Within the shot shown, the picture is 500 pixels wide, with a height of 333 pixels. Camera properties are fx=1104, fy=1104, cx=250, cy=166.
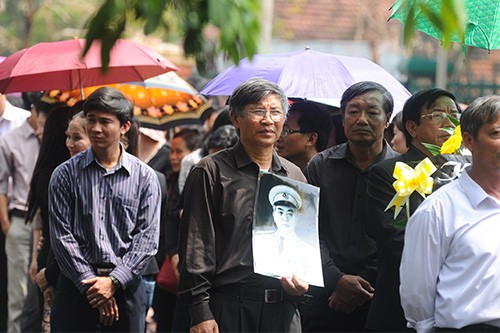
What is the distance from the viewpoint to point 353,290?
6.50 meters

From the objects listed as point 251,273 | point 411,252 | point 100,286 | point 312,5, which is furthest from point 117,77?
point 312,5

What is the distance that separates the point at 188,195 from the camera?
19.7 feet

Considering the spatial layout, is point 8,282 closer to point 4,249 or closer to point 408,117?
point 4,249

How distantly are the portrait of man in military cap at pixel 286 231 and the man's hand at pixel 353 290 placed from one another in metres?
0.53

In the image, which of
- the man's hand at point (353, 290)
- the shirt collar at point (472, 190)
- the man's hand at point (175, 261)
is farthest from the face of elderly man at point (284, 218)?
the man's hand at point (175, 261)

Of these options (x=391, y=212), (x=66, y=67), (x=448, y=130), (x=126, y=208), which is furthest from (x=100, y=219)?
(x=448, y=130)

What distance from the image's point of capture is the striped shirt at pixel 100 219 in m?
6.74

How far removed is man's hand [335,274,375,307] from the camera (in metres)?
6.49

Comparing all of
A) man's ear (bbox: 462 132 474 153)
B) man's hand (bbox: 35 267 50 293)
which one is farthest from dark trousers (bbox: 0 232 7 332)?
man's ear (bbox: 462 132 474 153)

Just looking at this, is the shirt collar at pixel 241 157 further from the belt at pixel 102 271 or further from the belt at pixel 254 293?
the belt at pixel 102 271

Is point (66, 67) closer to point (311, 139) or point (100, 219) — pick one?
point (100, 219)

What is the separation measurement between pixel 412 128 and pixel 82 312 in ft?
7.57

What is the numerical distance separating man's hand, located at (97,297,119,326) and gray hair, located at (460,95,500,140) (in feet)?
8.33

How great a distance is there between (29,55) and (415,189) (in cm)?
346
